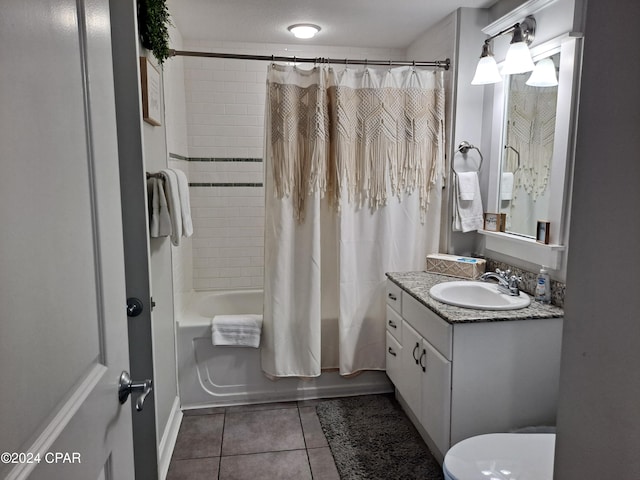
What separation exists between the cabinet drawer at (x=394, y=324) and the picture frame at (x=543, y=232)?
85 centimetres

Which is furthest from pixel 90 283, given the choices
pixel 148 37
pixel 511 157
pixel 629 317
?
pixel 511 157

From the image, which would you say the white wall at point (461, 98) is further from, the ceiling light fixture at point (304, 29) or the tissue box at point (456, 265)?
the ceiling light fixture at point (304, 29)

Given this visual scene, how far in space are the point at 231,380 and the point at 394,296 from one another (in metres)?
1.17

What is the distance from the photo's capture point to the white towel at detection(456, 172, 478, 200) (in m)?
2.67

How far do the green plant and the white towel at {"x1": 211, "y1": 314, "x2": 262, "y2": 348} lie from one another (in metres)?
1.52

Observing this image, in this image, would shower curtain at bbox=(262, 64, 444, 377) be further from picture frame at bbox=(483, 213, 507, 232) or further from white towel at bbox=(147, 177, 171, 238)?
white towel at bbox=(147, 177, 171, 238)

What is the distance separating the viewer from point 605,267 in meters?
0.59

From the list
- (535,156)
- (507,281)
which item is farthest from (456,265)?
(535,156)

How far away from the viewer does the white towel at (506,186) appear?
2506 mm

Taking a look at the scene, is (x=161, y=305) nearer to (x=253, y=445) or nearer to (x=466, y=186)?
(x=253, y=445)

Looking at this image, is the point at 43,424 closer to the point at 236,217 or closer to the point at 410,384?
the point at 410,384

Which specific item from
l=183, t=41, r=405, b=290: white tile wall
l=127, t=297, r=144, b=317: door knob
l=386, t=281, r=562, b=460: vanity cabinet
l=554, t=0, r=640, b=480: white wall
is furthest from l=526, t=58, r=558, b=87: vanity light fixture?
l=127, t=297, r=144, b=317: door knob

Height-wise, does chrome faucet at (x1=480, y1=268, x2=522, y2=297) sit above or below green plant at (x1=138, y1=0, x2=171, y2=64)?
below

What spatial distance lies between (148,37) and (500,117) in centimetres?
189
